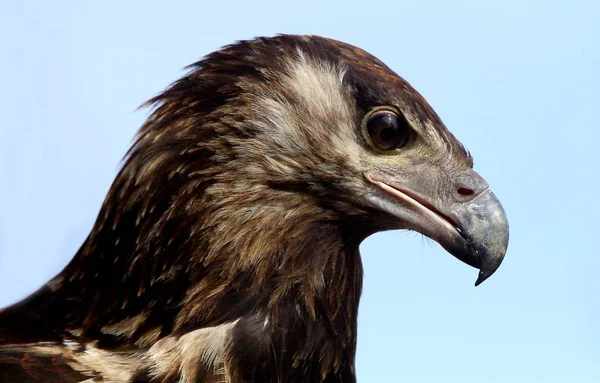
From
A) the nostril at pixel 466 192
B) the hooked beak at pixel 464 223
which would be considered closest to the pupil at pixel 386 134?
the hooked beak at pixel 464 223

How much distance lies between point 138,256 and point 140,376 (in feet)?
1.78

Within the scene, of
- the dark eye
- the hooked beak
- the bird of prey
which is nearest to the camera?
the bird of prey

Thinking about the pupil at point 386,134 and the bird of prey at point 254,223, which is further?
the pupil at point 386,134

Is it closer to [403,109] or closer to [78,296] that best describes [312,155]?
[403,109]

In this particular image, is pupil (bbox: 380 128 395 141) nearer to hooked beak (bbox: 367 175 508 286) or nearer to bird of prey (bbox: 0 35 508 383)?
bird of prey (bbox: 0 35 508 383)

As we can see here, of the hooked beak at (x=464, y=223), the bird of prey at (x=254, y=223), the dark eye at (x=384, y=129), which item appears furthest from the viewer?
the dark eye at (x=384, y=129)

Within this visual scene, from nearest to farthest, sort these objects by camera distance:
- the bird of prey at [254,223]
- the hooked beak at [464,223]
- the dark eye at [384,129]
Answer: the bird of prey at [254,223] < the hooked beak at [464,223] < the dark eye at [384,129]

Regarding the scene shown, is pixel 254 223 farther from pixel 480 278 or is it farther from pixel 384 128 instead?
pixel 480 278

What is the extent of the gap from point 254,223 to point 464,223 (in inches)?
37.0

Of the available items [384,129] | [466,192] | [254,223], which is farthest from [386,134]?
[254,223]

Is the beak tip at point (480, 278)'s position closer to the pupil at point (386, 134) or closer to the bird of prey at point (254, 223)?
the bird of prey at point (254, 223)

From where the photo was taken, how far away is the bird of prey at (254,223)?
14.0 ft

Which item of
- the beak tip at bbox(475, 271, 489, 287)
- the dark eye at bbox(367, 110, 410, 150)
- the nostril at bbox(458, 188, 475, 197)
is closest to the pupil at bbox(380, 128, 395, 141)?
the dark eye at bbox(367, 110, 410, 150)

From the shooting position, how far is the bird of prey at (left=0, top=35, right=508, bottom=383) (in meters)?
4.27
